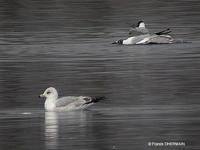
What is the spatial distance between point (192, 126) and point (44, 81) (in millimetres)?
6600

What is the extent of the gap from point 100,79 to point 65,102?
3.84 meters

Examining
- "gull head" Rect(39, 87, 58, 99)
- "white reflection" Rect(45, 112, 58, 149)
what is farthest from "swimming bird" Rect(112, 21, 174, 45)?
"white reflection" Rect(45, 112, 58, 149)

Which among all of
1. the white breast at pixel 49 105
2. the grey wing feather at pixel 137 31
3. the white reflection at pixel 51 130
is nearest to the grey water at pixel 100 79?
the white reflection at pixel 51 130

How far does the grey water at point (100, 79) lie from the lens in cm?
1617

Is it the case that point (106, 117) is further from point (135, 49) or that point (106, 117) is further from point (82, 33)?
point (82, 33)

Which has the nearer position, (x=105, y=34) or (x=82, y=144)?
(x=82, y=144)

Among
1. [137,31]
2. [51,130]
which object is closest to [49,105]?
[51,130]

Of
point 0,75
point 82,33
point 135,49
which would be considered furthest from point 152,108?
point 82,33

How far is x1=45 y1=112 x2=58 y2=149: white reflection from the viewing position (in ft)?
51.2

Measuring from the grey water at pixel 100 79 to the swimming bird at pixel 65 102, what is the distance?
0.51ft

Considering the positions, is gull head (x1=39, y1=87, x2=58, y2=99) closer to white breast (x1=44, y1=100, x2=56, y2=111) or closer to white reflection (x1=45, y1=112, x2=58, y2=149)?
white breast (x1=44, y1=100, x2=56, y2=111)

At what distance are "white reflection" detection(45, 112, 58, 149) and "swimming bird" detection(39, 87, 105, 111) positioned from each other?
227mm

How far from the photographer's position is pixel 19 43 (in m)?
31.0

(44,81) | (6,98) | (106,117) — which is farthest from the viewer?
(44,81)
